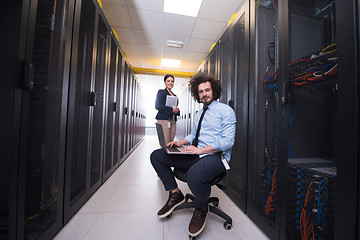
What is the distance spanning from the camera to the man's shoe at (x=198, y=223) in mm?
982

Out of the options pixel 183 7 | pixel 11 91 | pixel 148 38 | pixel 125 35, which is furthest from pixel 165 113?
pixel 125 35

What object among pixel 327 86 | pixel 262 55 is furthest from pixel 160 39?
pixel 327 86

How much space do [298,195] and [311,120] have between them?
0.50 meters

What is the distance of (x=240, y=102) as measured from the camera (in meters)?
1.58

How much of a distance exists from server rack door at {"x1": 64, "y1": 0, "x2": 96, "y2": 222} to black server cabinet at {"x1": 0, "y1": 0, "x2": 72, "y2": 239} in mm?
85

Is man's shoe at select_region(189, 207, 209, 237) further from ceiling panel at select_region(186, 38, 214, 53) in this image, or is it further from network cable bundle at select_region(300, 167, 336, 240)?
ceiling panel at select_region(186, 38, 214, 53)

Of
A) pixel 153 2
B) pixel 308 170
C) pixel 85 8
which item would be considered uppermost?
pixel 153 2

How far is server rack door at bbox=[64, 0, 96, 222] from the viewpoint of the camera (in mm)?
1130

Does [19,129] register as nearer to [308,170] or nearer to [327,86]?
[308,170]

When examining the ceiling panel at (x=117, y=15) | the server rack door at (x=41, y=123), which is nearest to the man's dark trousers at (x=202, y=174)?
the server rack door at (x=41, y=123)

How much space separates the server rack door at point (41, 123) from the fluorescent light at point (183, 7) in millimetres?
1921

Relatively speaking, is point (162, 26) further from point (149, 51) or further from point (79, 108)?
point (79, 108)

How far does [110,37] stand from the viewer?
1873 millimetres

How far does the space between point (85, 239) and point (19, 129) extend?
766 mm
